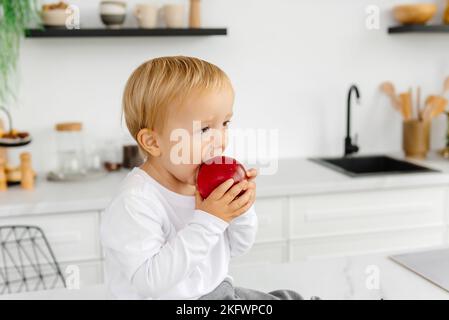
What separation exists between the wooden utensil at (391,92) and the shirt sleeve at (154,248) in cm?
219

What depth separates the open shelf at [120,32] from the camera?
227cm

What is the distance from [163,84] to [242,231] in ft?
1.05

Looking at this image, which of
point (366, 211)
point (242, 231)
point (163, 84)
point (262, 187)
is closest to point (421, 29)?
point (366, 211)

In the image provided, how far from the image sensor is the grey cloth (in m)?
0.99

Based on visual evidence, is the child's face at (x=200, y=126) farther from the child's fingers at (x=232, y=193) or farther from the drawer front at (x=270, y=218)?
the drawer front at (x=270, y=218)

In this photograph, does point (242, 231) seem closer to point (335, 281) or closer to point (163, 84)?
point (335, 281)

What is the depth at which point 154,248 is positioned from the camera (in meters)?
0.89

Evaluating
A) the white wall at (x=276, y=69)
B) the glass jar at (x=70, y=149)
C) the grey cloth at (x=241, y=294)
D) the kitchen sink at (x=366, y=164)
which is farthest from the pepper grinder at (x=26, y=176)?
the grey cloth at (x=241, y=294)

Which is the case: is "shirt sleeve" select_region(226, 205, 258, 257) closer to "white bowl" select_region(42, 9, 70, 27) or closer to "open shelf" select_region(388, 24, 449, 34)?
"white bowl" select_region(42, 9, 70, 27)

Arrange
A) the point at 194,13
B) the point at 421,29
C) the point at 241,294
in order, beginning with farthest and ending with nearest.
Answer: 1. the point at 421,29
2. the point at 194,13
3. the point at 241,294

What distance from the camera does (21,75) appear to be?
2.43m

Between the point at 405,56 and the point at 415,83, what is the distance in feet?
0.50

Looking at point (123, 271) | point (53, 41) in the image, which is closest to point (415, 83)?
point (53, 41)

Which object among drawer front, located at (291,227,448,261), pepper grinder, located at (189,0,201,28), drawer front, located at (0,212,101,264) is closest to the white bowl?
pepper grinder, located at (189,0,201,28)
